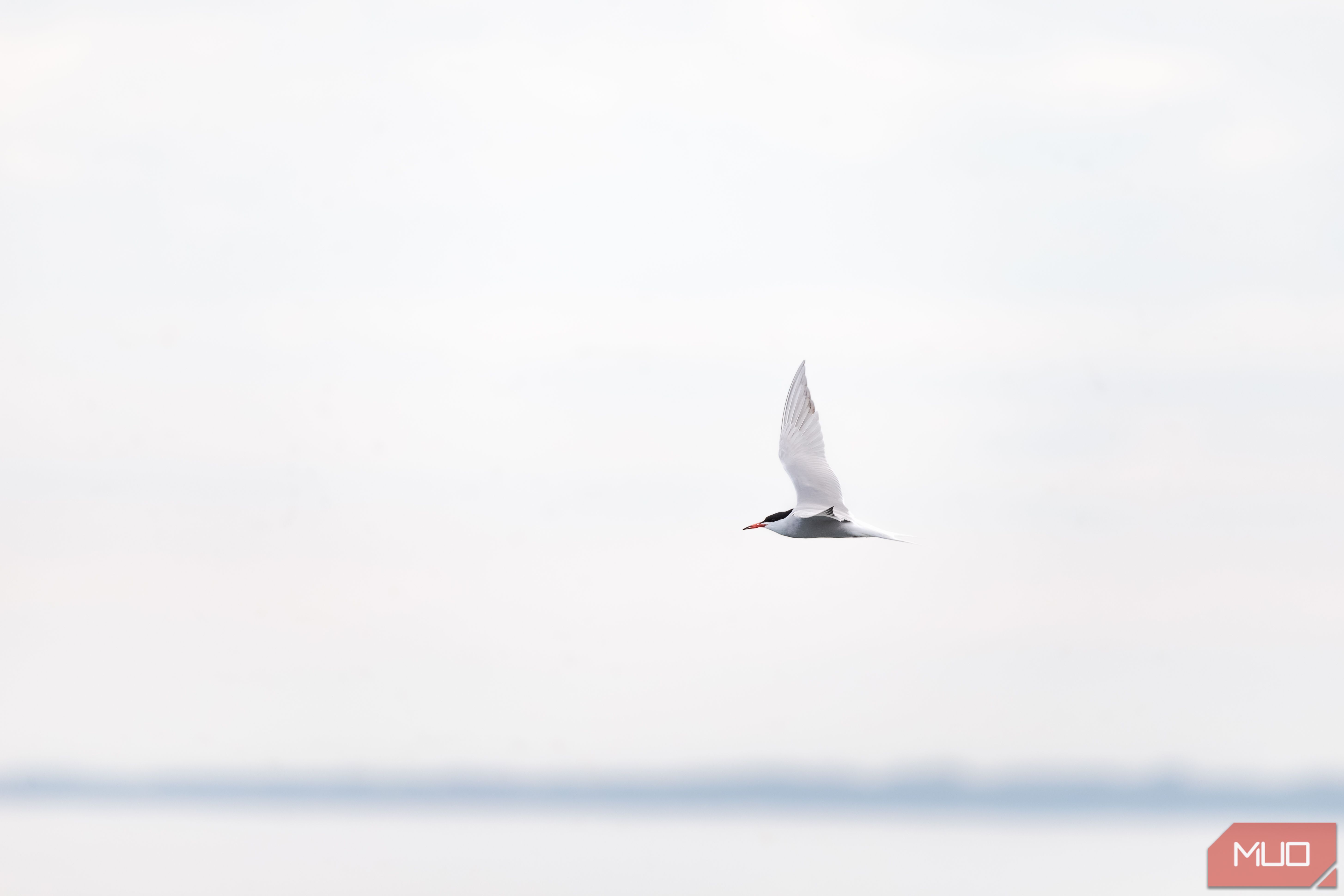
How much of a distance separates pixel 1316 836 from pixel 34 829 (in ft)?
222

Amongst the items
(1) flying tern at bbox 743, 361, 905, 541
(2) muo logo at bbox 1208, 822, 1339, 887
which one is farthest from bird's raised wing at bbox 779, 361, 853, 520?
(2) muo logo at bbox 1208, 822, 1339, 887

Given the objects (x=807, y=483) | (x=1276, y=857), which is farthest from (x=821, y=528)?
(x=1276, y=857)

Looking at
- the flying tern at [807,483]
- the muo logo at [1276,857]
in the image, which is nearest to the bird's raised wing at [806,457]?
the flying tern at [807,483]

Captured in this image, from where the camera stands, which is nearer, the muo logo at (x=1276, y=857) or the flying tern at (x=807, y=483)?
the flying tern at (x=807, y=483)

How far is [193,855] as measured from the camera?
70750 millimetres

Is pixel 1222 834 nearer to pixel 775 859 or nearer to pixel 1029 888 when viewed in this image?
pixel 1029 888

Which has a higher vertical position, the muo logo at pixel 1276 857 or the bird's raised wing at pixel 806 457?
the bird's raised wing at pixel 806 457

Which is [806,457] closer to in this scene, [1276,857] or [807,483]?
[807,483]

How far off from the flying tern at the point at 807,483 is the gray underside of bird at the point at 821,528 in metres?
0.01

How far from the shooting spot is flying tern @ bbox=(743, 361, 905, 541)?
28609mm

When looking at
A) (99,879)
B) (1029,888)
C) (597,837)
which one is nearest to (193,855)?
(99,879)

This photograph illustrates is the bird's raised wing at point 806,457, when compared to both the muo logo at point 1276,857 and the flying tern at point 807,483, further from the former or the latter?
the muo logo at point 1276,857

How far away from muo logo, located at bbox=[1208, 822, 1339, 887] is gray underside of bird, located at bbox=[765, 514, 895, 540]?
54.5ft

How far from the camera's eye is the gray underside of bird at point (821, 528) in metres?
28.5
